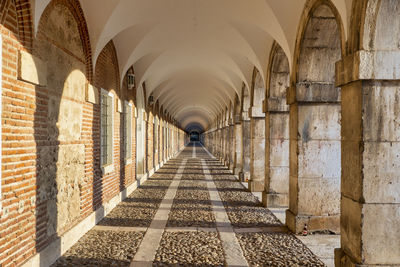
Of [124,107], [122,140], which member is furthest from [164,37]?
[122,140]

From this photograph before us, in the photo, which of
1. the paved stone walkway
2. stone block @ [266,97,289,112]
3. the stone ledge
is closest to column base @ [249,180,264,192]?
the paved stone walkway

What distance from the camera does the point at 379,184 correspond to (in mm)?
3479

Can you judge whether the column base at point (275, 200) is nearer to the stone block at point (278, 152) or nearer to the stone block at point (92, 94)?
the stone block at point (278, 152)

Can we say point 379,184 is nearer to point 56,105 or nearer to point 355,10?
point 355,10

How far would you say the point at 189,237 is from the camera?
205 inches

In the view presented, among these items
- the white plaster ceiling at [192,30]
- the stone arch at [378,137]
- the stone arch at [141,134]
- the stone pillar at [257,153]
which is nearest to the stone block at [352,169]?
the stone arch at [378,137]

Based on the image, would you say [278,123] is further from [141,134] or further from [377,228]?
[141,134]

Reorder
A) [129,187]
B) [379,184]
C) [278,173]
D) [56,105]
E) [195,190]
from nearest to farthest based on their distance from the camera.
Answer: [379,184], [56,105], [278,173], [129,187], [195,190]

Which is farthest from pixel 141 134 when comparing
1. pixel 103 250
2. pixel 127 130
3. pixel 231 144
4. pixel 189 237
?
pixel 103 250

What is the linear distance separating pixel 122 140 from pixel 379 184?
21.2 ft

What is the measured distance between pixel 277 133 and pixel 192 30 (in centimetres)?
345

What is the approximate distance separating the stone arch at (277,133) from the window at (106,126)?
3720 millimetres

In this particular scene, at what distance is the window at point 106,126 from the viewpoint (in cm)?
680

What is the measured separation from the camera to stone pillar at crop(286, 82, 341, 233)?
18.3 feet
